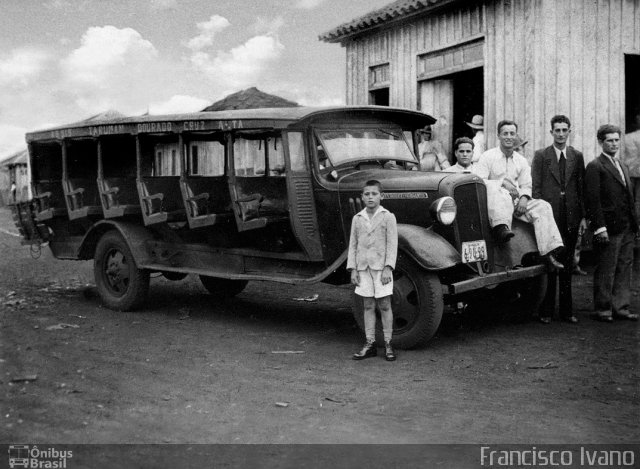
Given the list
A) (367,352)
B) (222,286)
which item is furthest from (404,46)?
(367,352)

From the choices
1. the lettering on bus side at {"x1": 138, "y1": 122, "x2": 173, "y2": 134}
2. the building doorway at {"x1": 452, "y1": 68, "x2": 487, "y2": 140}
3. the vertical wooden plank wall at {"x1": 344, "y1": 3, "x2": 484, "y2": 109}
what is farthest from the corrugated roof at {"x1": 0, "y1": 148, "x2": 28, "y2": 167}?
the lettering on bus side at {"x1": 138, "y1": 122, "x2": 173, "y2": 134}

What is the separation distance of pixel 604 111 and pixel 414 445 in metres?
7.89

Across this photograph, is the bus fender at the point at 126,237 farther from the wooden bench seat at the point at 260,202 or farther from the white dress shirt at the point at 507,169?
the white dress shirt at the point at 507,169

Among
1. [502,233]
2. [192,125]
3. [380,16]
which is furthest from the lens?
[380,16]

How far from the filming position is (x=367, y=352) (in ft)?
19.0

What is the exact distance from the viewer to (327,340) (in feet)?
21.5

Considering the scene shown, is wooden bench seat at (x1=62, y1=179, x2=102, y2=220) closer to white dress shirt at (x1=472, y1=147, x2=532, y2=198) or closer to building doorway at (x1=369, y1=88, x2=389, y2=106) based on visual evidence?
white dress shirt at (x1=472, y1=147, x2=532, y2=198)

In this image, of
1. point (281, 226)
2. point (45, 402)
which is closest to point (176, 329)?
point (281, 226)

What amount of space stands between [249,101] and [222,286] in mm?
13554

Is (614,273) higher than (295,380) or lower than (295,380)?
higher

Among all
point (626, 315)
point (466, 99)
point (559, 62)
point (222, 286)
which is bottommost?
point (626, 315)

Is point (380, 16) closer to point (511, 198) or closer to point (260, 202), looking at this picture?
point (260, 202)

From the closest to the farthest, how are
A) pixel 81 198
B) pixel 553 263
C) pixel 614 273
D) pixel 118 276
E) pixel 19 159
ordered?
pixel 553 263, pixel 614 273, pixel 118 276, pixel 81 198, pixel 19 159

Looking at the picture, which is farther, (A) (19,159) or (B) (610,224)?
(A) (19,159)
